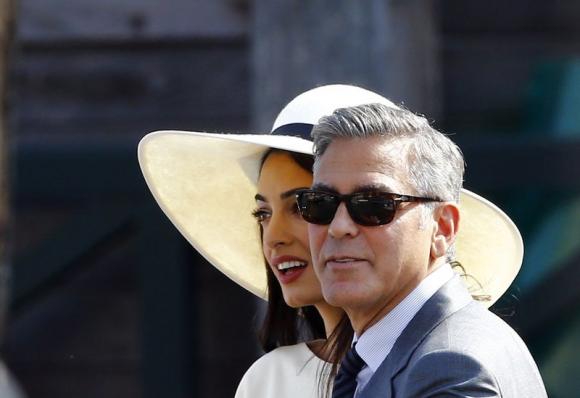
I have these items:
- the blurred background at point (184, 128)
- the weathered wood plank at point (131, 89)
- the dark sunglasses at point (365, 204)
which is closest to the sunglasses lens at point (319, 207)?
the dark sunglasses at point (365, 204)

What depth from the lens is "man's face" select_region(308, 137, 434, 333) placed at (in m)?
2.01

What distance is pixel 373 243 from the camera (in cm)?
203

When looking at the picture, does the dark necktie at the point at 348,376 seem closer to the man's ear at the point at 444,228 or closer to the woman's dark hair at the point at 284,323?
the man's ear at the point at 444,228

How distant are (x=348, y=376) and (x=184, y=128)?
3897mm

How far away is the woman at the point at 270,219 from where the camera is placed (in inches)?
102

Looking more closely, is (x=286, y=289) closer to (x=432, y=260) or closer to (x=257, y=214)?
(x=257, y=214)

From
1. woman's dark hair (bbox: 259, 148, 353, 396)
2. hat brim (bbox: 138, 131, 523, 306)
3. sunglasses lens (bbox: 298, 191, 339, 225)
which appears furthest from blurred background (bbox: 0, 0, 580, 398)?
sunglasses lens (bbox: 298, 191, 339, 225)

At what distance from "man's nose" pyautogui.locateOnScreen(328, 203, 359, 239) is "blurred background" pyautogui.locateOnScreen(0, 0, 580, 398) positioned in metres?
2.75

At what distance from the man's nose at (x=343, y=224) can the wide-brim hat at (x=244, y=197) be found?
491 mm

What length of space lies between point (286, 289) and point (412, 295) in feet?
2.02

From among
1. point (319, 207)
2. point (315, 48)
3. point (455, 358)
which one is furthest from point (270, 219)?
point (315, 48)

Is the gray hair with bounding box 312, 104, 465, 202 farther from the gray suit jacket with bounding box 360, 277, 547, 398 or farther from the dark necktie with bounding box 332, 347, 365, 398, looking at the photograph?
the dark necktie with bounding box 332, 347, 365, 398

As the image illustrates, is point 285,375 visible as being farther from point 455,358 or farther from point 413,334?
point 455,358

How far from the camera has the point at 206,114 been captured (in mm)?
5891
